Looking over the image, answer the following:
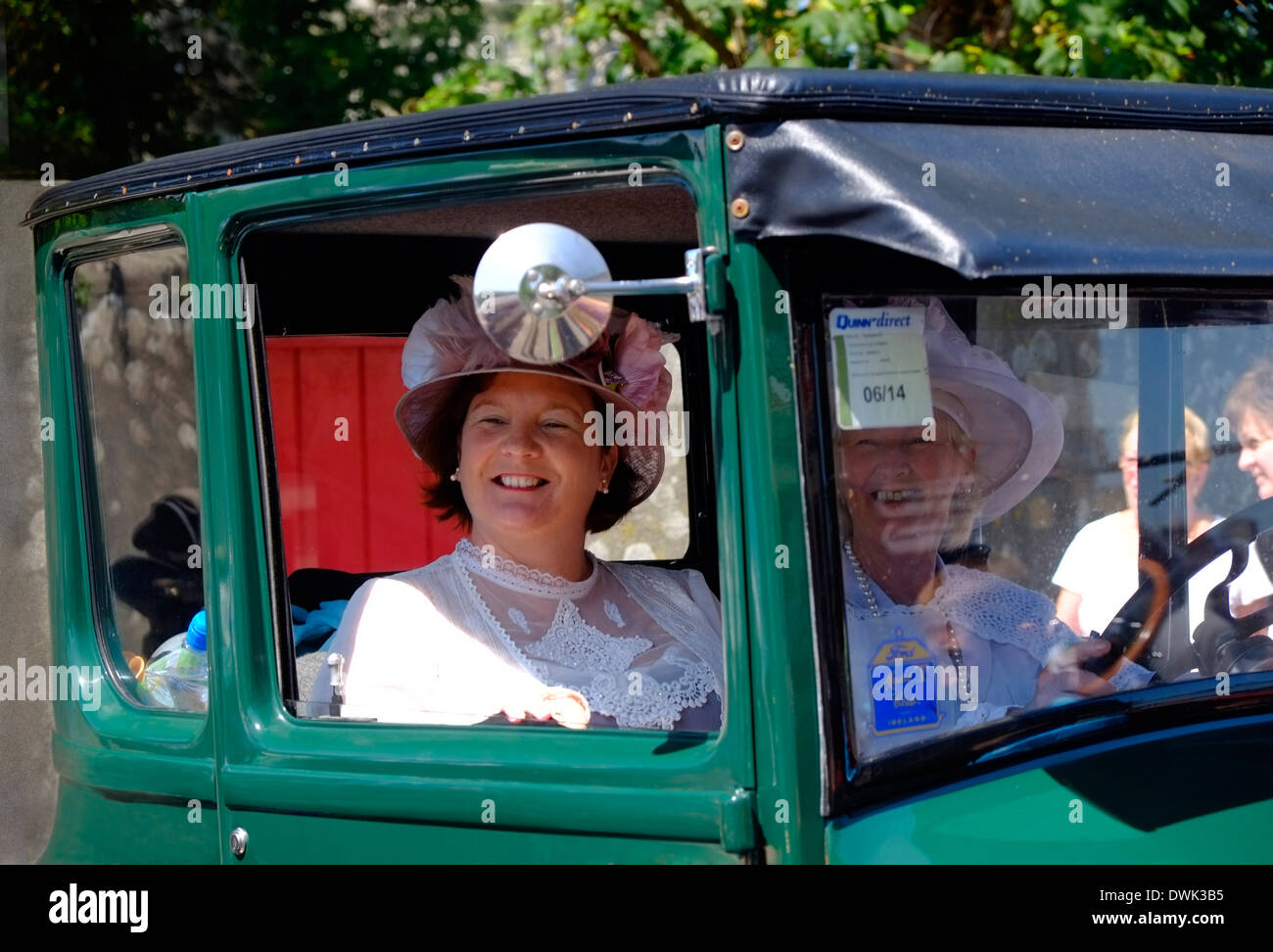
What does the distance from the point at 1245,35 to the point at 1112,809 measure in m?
4.84

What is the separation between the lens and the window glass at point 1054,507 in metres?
1.82

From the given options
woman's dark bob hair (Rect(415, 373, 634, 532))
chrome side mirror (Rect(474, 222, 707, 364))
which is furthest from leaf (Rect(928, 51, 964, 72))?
chrome side mirror (Rect(474, 222, 707, 364))

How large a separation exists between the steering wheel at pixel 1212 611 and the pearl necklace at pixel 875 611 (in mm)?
262

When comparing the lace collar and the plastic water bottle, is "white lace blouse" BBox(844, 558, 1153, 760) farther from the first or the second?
the plastic water bottle

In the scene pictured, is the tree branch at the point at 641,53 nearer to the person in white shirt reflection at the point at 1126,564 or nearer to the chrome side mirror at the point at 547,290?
the person in white shirt reflection at the point at 1126,564

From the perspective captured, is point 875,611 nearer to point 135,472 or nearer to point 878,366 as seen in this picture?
point 878,366

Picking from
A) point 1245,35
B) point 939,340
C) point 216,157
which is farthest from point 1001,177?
point 1245,35

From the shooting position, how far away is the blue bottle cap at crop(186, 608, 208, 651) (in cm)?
220

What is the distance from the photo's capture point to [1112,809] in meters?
1.75

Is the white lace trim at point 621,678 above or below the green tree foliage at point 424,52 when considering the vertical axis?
below

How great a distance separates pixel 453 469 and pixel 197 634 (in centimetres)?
55

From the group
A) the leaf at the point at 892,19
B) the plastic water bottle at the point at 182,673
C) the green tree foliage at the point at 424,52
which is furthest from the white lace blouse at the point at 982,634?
the leaf at the point at 892,19

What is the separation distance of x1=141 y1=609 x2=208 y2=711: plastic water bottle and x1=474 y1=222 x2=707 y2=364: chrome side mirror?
84 centimetres

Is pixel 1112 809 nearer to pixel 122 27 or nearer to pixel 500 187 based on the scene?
pixel 500 187
